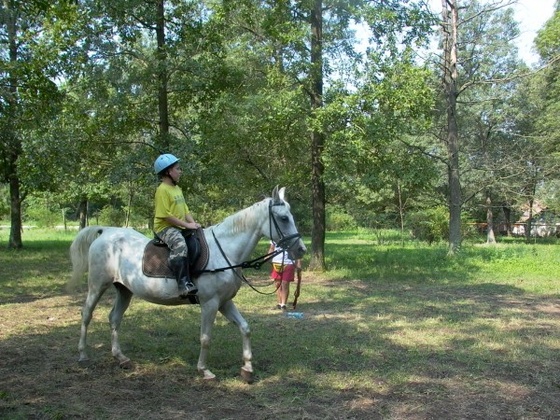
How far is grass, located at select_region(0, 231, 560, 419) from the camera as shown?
16.2ft

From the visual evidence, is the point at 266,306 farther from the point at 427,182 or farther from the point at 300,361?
the point at 427,182

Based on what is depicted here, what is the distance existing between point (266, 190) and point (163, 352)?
11.4 m

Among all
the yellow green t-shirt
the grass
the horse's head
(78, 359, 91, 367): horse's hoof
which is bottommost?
the grass

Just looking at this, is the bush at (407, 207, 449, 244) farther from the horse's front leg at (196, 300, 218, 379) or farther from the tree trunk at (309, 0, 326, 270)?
the horse's front leg at (196, 300, 218, 379)

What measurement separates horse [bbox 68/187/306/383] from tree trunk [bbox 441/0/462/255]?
15.5 m

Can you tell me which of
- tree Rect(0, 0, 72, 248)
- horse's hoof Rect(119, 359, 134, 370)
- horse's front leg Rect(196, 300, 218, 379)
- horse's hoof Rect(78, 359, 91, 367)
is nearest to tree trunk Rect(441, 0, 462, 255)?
tree Rect(0, 0, 72, 248)

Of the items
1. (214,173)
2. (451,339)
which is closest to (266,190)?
(214,173)

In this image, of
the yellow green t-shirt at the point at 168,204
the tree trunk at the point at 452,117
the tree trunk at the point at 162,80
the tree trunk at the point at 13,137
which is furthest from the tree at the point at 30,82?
the tree trunk at the point at 452,117

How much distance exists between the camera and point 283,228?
5730mm

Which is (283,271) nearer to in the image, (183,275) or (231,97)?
(183,275)

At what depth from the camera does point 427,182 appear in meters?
15.7

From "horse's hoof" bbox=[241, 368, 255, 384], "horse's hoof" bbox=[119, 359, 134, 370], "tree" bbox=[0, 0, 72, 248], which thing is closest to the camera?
"horse's hoof" bbox=[241, 368, 255, 384]

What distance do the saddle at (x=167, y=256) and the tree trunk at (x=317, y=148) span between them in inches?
367

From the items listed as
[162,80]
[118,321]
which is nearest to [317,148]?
[162,80]
